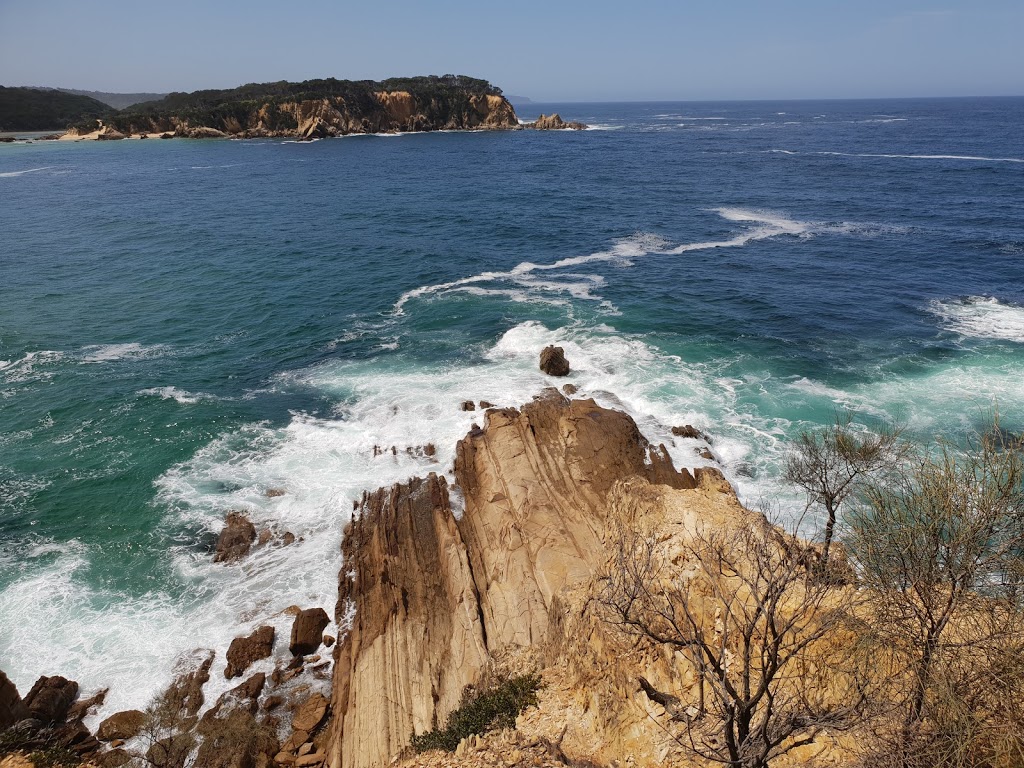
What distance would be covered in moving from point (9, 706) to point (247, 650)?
6989 mm

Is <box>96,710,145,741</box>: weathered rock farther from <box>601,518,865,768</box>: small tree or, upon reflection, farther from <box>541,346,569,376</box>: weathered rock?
<box>541,346,569,376</box>: weathered rock

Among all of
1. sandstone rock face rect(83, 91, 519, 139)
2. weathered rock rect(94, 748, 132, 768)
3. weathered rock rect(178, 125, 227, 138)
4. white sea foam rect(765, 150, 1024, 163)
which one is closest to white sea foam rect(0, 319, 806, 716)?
weathered rock rect(94, 748, 132, 768)

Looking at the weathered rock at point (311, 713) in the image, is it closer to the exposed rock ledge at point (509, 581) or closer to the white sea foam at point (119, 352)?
the exposed rock ledge at point (509, 581)

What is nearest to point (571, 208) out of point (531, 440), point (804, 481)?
point (531, 440)

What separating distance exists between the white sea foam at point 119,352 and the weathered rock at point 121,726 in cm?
2913

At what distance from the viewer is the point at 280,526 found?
25578 millimetres

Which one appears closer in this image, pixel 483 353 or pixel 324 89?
pixel 483 353

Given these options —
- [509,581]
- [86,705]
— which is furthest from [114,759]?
[509,581]

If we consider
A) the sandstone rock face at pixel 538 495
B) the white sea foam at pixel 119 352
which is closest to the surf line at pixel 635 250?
the white sea foam at pixel 119 352

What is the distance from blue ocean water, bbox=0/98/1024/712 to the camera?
23984 mm

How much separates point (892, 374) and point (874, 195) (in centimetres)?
6092

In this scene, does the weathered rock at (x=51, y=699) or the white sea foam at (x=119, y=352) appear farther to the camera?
the white sea foam at (x=119, y=352)

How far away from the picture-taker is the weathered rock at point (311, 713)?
17.9m

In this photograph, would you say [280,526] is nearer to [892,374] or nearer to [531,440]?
[531,440]
